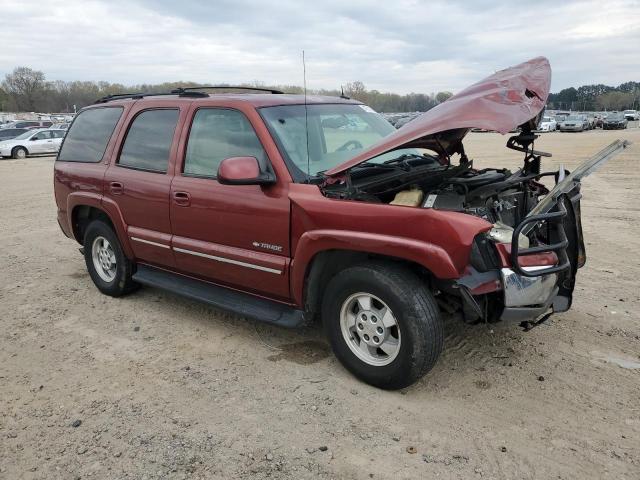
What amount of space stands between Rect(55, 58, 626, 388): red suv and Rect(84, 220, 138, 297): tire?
194mm

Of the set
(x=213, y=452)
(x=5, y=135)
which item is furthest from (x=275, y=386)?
(x=5, y=135)

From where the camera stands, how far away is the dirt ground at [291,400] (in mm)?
2732

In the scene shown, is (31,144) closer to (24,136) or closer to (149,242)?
(24,136)

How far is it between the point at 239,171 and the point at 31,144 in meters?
26.2

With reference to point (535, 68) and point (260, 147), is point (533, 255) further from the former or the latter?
point (260, 147)

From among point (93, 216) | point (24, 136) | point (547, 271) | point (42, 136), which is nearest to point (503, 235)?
point (547, 271)

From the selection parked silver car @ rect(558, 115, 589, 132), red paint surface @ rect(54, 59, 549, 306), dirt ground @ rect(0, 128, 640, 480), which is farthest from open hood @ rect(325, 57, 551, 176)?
parked silver car @ rect(558, 115, 589, 132)

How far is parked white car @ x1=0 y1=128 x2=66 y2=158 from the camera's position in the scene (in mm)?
25000

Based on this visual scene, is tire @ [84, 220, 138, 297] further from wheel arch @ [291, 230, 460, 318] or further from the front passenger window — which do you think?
wheel arch @ [291, 230, 460, 318]

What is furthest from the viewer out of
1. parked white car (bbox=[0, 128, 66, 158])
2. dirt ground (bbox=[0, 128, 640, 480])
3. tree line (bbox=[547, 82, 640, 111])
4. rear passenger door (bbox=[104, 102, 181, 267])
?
tree line (bbox=[547, 82, 640, 111])

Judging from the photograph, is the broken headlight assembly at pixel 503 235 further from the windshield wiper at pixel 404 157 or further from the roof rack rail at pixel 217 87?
the roof rack rail at pixel 217 87

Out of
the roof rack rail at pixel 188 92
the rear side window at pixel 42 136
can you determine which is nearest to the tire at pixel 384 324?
the roof rack rail at pixel 188 92

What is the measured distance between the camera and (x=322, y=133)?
4.19 m

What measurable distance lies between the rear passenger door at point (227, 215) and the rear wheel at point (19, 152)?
25.0 m
